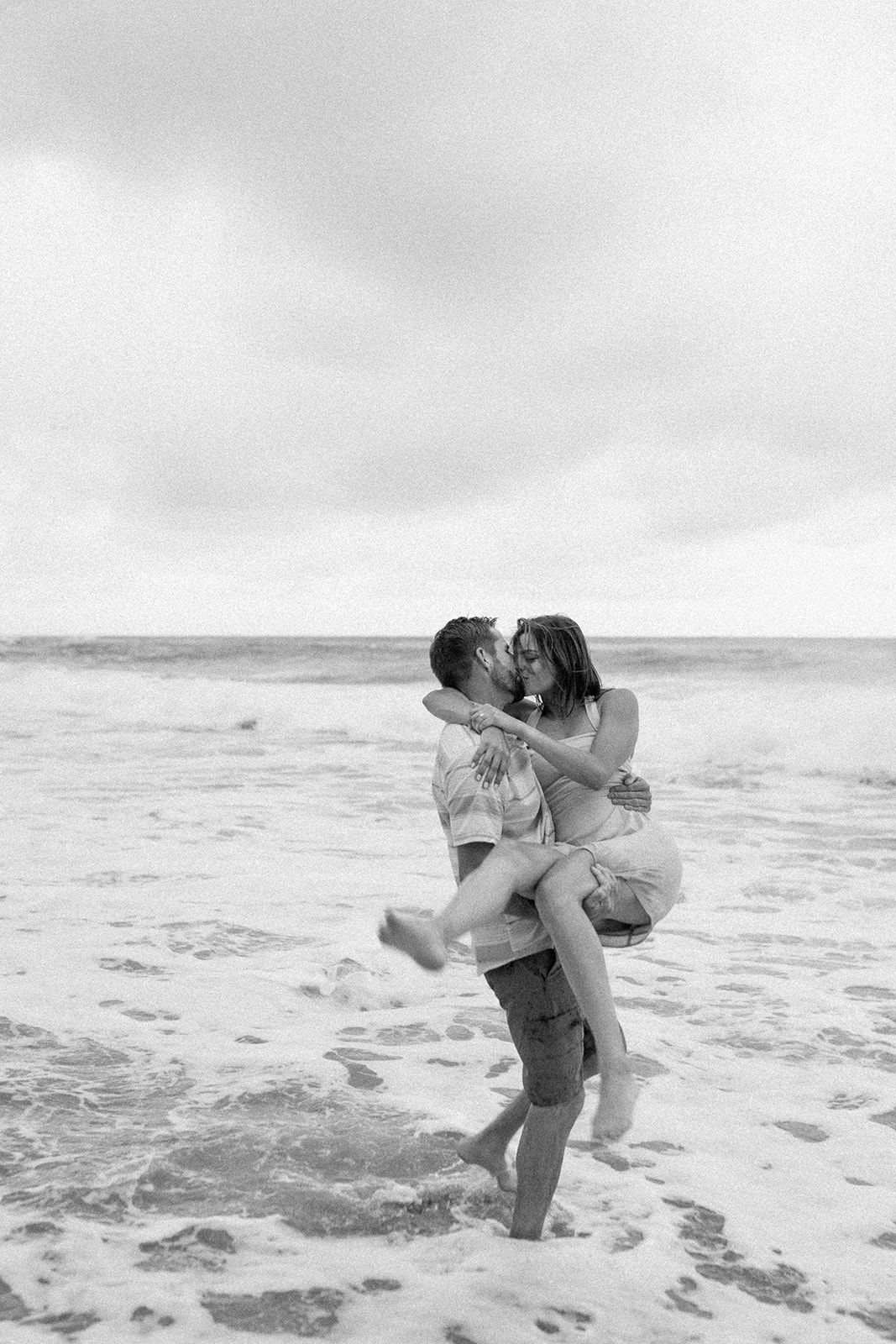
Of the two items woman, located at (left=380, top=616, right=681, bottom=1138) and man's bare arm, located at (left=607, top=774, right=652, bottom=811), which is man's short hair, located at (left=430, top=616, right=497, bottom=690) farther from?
man's bare arm, located at (left=607, top=774, right=652, bottom=811)

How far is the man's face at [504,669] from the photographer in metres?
3.13

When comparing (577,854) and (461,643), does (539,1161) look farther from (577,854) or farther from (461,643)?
(461,643)

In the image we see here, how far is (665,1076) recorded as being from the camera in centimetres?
434

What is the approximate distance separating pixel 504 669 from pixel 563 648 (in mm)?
180

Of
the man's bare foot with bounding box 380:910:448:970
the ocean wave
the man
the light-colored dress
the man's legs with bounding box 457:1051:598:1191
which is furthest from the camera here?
the ocean wave

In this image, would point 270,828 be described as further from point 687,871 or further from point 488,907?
point 488,907

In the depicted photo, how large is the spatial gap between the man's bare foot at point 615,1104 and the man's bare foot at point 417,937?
532mm

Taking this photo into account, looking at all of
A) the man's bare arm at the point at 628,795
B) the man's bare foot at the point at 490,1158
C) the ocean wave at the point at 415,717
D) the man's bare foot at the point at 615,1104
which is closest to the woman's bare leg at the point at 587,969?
the man's bare foot at the point at 615,1104

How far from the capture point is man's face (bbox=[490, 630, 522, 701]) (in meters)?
3.13

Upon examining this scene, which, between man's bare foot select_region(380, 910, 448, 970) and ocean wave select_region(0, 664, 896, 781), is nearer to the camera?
man's bare foot select_region(380, 910, 448, 970)

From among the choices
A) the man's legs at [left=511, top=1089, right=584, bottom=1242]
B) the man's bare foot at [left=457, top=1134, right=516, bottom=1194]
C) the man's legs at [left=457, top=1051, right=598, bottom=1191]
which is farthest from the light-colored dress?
the man's bare foot at [left=457, top=1134, right=516, bottom=1194]

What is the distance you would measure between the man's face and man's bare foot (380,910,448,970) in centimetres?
75

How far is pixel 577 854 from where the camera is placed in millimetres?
2949

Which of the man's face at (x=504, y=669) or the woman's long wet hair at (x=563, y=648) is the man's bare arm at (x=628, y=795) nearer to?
the woman's long wet hair at (x=563, y=648)
